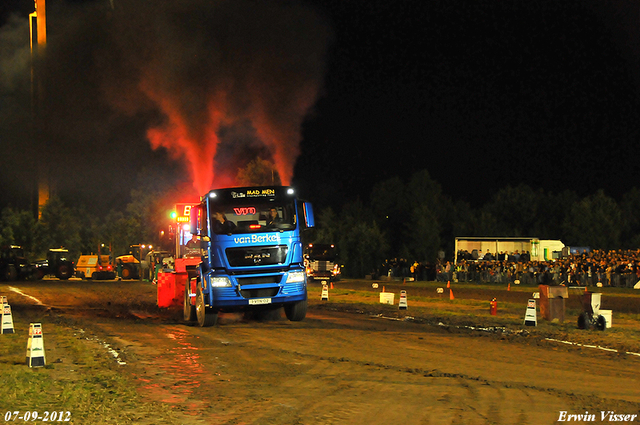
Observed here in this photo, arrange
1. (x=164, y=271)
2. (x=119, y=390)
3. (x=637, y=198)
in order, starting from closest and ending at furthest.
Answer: (x=119, y=390) < (x=164, y=271) < (x=637, y=198)

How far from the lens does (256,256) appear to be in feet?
57.1

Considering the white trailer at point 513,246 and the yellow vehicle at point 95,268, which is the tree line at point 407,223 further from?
the yellow vehicle at point 95,268

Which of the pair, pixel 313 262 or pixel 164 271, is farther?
pixel 313 262

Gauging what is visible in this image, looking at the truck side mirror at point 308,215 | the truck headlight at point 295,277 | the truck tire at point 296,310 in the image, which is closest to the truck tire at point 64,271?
the truck tire at point 296,310

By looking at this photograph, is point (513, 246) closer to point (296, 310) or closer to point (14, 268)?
A: point (14, 268)

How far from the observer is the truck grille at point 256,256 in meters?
17.3

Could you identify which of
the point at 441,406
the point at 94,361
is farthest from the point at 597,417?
the point at 94,361

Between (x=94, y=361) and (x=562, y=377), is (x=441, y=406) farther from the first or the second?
(x=94, y=361)

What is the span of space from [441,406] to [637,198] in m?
93.3

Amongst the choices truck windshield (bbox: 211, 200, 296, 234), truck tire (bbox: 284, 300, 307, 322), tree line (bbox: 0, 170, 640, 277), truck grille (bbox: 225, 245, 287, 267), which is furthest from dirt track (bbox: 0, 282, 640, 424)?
tree line (bbox: 0, 170, 640, 277)

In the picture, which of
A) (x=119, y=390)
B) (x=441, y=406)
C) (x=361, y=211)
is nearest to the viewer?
(x=441, y=406)

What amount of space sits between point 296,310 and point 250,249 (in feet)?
8.03

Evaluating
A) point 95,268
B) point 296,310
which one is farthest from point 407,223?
point 296,310

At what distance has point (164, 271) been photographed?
23875mm
